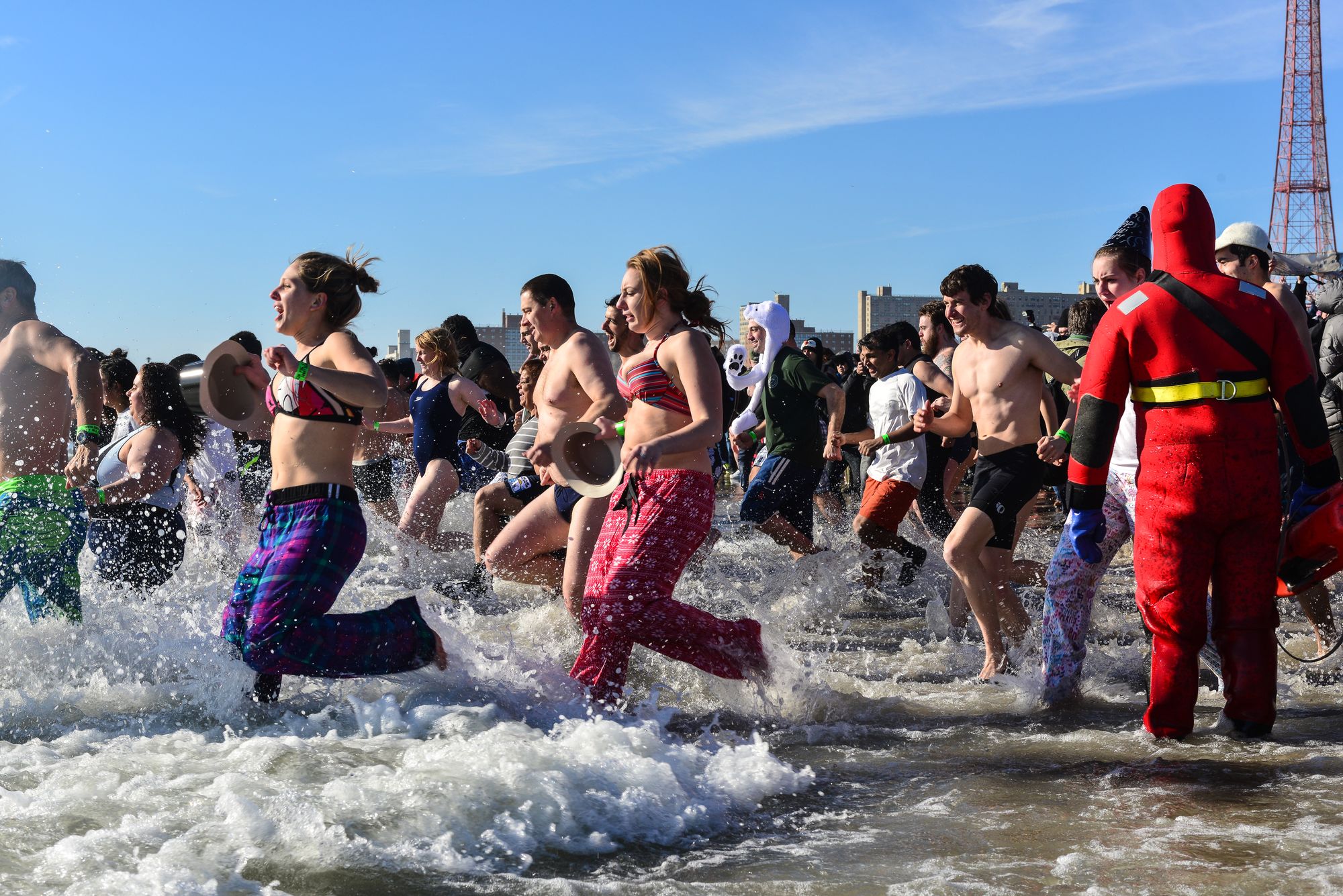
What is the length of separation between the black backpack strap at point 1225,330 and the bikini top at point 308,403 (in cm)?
290

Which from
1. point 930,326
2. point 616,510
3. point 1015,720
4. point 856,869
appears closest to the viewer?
point 856,869

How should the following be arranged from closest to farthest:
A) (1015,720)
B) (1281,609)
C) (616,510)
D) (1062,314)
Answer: (616,510)
(1015,720)
(1281,609)
(1062,314)

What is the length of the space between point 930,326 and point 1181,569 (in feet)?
15.3

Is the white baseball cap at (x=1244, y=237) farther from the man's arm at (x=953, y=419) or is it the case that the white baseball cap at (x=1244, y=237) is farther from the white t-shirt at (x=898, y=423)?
the white t-shirt at (x=898, y=423)

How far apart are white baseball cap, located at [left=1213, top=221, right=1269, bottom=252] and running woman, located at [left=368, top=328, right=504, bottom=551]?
412cm

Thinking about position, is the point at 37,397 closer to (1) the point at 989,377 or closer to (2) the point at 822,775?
(2) the point at 822,775

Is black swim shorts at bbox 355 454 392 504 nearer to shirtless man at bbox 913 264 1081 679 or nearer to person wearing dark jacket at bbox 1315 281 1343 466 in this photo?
shirtless man at bbox 913 264 1081 679

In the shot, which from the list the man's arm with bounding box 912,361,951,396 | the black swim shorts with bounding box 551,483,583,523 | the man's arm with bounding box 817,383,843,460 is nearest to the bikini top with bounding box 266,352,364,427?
the black swim shorts with bounding box 551,483,583,523

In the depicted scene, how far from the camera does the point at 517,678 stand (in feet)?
15.8

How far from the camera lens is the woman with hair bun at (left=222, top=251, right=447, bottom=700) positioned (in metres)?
4.28

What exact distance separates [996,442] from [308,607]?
318cm

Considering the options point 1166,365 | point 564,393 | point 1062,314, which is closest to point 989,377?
point 1166,365

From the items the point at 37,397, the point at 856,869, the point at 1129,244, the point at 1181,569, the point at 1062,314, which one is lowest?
the point at 856,869

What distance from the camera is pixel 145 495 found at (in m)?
6.22
